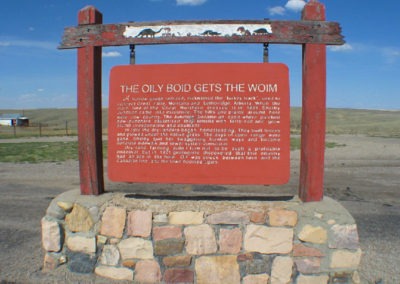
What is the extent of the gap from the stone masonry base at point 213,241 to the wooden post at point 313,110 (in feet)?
Result: 0.79

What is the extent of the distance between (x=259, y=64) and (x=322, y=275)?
2.26m

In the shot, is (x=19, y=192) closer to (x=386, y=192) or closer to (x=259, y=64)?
(x=259, y=64)

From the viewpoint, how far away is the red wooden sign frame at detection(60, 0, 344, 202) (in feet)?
13.0

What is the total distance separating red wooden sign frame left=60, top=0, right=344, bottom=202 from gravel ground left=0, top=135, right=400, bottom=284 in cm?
119

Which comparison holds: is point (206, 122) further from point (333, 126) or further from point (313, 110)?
point (333, 126)

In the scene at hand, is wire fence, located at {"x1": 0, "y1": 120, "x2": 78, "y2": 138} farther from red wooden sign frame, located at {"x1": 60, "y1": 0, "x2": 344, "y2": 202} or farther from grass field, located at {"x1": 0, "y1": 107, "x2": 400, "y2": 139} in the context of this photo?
red wooden sign frame, located at {"x1": 60, "y1": 0, "x2": 344, "y2": 202}

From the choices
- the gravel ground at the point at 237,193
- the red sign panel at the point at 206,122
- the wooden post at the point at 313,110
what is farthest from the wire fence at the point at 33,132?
the wooden post at the point at 313,110

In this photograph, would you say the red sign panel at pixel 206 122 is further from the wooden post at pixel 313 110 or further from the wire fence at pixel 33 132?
the wire fence at pixel 33 132

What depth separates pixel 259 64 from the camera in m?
4.03

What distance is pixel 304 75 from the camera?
401 centimetres

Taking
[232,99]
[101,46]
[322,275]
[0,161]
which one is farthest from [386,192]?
[0,161]

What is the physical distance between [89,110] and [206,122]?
4.43 feet

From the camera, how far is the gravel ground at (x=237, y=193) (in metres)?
4.31

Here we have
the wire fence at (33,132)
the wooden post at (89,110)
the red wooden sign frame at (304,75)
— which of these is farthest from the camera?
the wire fence at (33,132)
